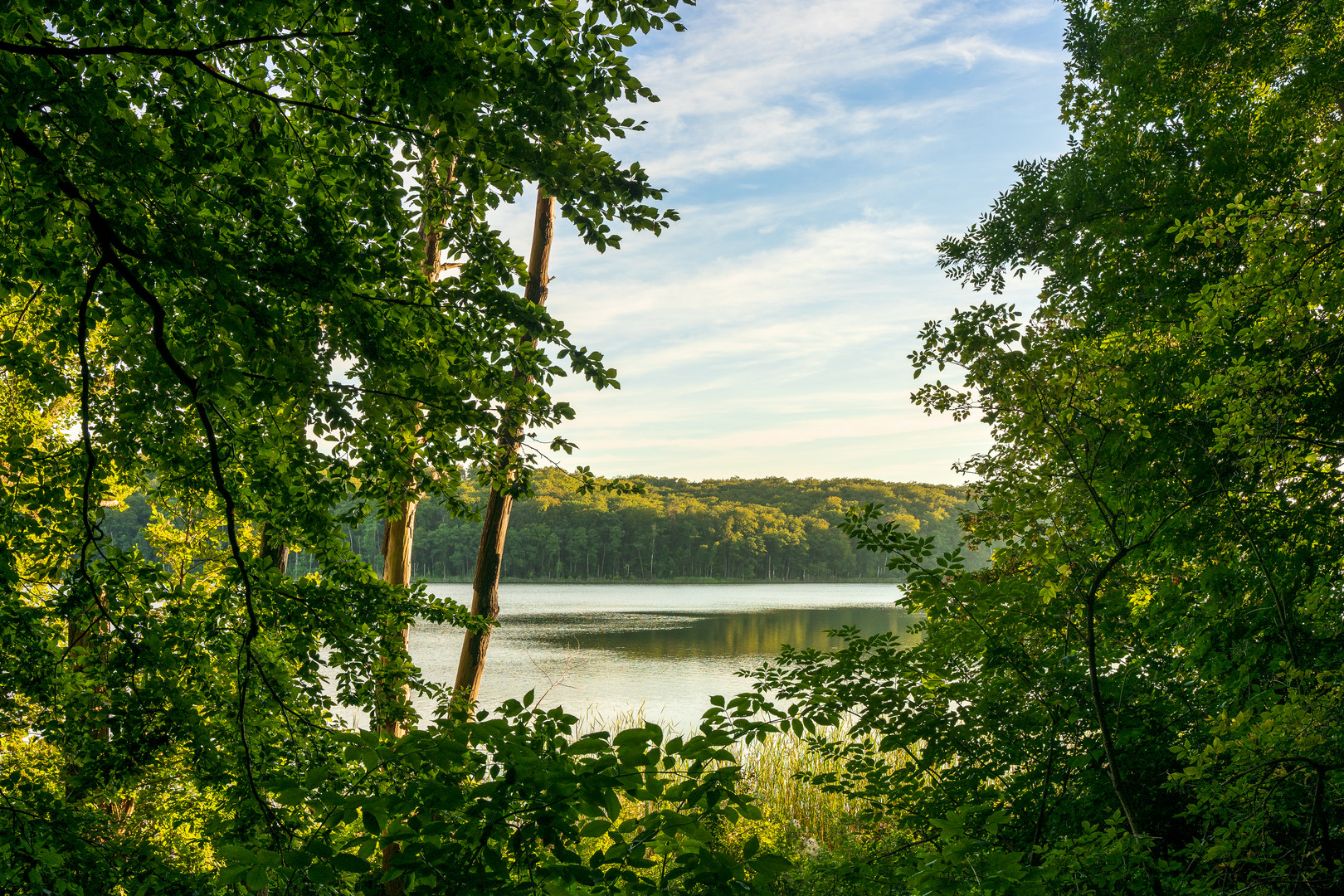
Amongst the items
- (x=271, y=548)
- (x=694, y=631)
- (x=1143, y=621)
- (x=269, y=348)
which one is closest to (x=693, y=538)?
(x=694, y=631)

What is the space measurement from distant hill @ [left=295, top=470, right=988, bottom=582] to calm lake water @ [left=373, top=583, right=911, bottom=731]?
68.4 ft

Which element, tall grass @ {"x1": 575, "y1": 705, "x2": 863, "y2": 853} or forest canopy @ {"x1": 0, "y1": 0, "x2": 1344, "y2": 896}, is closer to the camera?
forest canopy @ {"x1": 0, "y1": 0, "x2": 1344, "y2": 896}

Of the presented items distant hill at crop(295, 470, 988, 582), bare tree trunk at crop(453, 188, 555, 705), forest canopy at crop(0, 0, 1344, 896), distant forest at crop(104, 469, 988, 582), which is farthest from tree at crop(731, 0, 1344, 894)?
distant hill at crop(295, 470, 988, 582)

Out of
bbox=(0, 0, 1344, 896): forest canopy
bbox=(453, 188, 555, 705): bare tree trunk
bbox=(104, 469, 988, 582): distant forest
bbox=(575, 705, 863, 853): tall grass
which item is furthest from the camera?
bbox=(104, 469, 988, 582): distant forest

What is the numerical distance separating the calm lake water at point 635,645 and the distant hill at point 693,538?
20844 millimetres

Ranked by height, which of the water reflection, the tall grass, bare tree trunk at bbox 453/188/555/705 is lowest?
the water reflection

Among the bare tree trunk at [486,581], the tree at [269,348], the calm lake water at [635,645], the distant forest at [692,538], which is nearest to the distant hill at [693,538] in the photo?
the distant forest at [692,538]

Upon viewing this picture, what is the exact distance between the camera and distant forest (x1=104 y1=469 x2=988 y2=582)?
70000mm

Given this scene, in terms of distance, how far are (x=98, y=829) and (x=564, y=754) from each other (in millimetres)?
2823

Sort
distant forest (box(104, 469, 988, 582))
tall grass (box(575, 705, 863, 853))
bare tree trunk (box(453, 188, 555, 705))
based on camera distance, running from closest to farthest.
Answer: bare tree trunk (box(453, 188, 555, 705)) → tall grass (box(575, 705, 863, 853)) → distant forest (box(104, 469, 988, 582))

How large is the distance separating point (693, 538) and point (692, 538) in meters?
0.09

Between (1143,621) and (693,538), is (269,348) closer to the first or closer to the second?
(1143,621)

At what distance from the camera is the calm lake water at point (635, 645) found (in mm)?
15477

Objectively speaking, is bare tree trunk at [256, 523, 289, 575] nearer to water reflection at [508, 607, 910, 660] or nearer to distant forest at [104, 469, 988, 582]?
water reflection at [508, 607, 910, 660]
